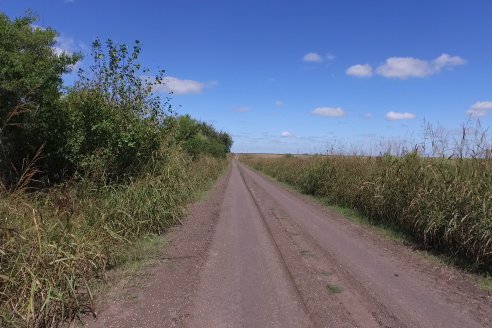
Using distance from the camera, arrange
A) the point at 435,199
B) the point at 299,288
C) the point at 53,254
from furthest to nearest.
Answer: the point at 435,199, the point at 299,288, the point at 53,254

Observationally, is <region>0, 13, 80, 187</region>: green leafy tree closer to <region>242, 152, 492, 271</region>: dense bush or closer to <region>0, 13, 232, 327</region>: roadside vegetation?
<region>0, 13, 232, 327</region>: roadside vegetation

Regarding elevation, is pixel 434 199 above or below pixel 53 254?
above

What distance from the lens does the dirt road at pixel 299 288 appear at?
5691 millimetres

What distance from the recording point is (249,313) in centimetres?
582

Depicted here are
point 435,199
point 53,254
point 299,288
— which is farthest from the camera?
point 435,199

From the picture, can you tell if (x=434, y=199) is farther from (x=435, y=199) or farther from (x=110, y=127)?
(x=110, y=127)

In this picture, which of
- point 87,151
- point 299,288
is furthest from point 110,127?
point 299,288

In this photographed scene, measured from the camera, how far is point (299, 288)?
22.6 feet

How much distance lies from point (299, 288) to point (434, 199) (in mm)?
5390

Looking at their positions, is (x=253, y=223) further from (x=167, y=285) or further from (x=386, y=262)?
(x=167, y=285)

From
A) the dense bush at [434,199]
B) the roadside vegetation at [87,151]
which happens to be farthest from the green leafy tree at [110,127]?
the dense bush at [434,199]

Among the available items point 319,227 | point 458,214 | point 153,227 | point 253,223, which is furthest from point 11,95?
point 458,214

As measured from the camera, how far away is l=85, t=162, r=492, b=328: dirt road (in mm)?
5691

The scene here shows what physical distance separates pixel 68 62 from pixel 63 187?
5889mm
